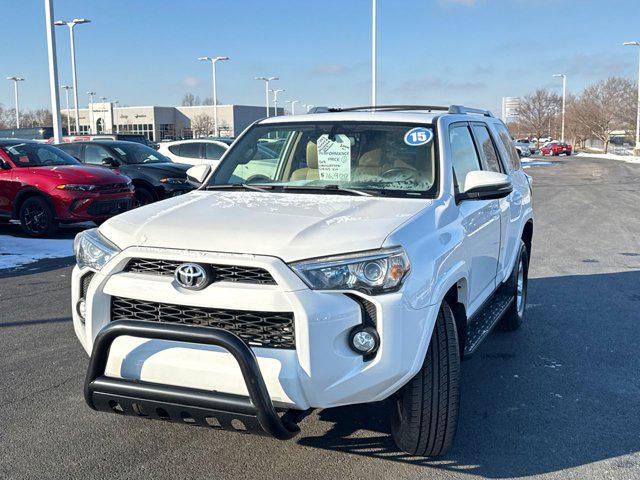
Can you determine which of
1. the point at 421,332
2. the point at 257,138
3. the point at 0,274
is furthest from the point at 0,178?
the point at 421,332

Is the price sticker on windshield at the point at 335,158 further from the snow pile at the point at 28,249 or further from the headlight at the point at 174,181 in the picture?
the headlight at the point at 174,181

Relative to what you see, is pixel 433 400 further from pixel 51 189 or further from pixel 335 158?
pixel 51 189

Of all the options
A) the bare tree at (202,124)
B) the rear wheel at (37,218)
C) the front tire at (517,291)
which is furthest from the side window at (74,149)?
the bare tree at (202,124)

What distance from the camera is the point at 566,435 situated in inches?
159

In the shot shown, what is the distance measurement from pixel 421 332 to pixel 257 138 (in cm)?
241

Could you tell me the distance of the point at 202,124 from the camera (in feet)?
330

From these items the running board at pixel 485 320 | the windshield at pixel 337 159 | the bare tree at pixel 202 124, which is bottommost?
the running board at pixel 485 320

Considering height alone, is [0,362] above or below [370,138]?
below

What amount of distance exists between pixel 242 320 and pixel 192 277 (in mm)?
295

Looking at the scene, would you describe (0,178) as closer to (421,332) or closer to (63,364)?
(63,364)

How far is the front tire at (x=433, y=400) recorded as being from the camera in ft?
11.2

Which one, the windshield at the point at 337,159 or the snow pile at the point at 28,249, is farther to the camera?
the snow pile at the point at 28,249

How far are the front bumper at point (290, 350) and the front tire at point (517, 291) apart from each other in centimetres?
286

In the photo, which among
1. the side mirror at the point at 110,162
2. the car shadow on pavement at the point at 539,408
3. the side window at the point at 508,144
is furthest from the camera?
the side mirror at the point at 110,162
